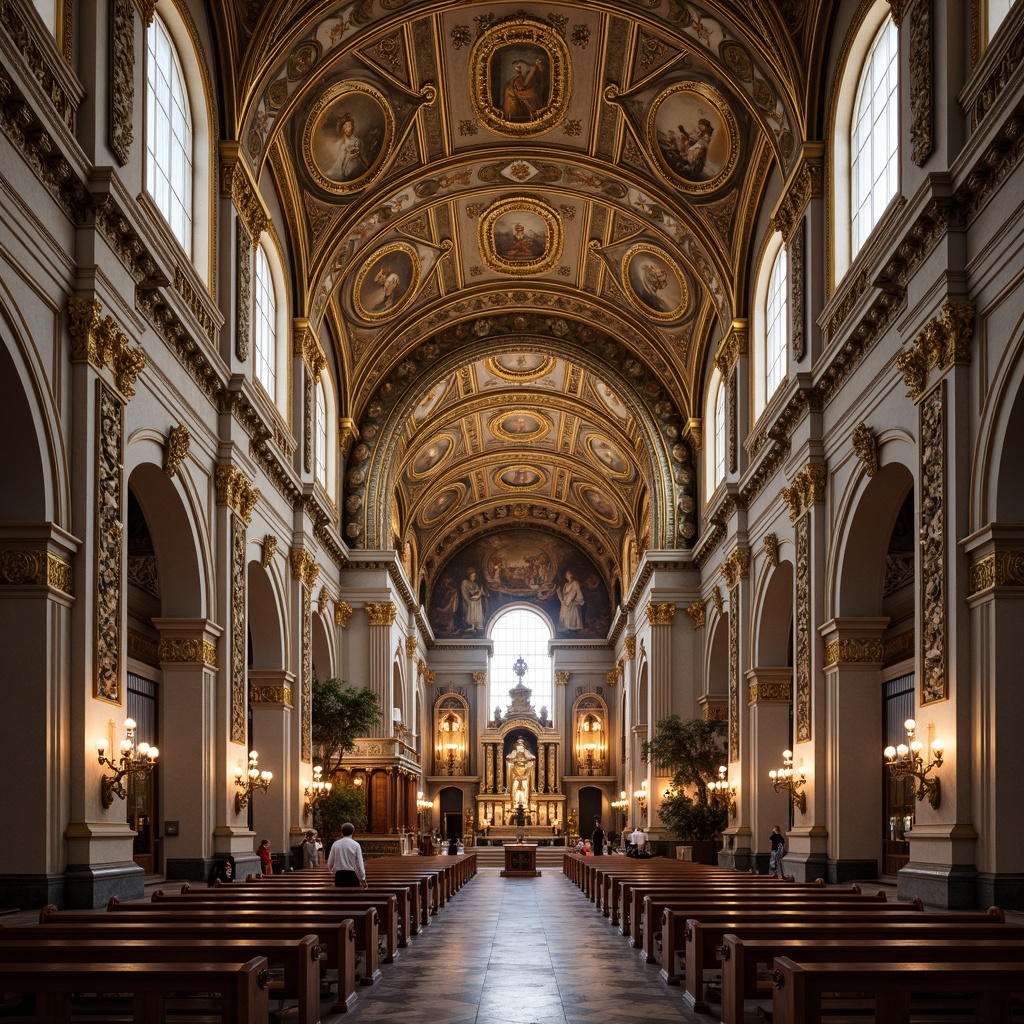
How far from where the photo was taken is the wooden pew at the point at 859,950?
9078mm

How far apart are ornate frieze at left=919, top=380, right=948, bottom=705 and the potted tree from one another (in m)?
16.0

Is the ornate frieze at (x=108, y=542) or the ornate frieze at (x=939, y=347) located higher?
the ornate frieze at (x=939, y=347)

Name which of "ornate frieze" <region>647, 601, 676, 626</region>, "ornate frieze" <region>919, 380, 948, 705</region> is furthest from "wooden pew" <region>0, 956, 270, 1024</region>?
"ornate frieze" <region>647, 601, 676, 626</region>

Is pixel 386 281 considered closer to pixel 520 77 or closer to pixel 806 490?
pixel 520 77

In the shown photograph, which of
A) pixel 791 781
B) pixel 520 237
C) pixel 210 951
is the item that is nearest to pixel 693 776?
pixel 791 781

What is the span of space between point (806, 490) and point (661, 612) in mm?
15579

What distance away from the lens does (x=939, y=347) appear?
52.6ft

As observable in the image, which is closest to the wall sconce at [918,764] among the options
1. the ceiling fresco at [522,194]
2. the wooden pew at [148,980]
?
the wooden pew at [148,980]

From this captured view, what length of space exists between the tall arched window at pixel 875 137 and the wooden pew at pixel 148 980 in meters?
14.2

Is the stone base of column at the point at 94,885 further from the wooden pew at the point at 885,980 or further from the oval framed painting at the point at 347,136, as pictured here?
the oval framed painting at the point at 347,136

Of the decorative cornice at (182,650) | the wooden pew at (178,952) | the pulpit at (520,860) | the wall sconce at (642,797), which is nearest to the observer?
the wooden pew at (178,952)

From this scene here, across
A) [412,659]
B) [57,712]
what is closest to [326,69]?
[57,712]

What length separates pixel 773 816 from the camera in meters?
27.4

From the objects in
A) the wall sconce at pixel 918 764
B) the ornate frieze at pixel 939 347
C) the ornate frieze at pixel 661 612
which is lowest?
the wall sconce at pixel 918 764
